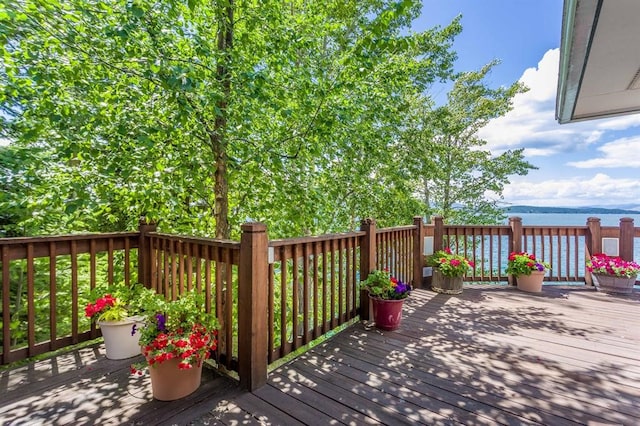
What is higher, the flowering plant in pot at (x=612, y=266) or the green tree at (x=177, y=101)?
the green tree at (x=177, y=101)

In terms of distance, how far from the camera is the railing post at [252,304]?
2084mm

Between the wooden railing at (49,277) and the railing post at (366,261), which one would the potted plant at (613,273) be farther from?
the wooden railing at (49,277)

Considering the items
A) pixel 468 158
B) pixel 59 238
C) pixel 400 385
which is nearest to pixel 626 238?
pixel 468 158

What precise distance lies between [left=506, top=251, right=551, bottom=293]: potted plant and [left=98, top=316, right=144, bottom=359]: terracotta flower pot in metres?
5.23

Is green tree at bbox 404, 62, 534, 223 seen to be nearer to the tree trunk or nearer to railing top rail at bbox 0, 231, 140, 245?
the tree trunk

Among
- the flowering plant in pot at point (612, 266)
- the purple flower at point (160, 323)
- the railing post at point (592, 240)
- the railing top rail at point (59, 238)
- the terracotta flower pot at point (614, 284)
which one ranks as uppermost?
the railing top rail at point (59, 238)

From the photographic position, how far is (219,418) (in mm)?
1790

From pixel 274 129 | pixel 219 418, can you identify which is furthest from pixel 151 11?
pixel 219 418

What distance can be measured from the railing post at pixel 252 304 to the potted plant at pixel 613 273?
5.45 meters

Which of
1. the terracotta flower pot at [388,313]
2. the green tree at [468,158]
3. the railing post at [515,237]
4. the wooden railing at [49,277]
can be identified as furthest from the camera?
the green tree at [468,158]

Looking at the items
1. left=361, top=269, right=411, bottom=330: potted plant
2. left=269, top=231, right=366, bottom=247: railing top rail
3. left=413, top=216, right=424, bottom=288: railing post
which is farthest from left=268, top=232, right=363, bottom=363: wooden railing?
left=413, top=216, right=424, bottom=288: railing post

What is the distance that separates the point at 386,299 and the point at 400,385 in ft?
3.58

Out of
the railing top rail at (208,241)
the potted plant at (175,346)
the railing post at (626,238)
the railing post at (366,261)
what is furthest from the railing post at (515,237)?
the potted plant at (175,346)

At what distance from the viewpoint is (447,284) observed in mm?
4668
